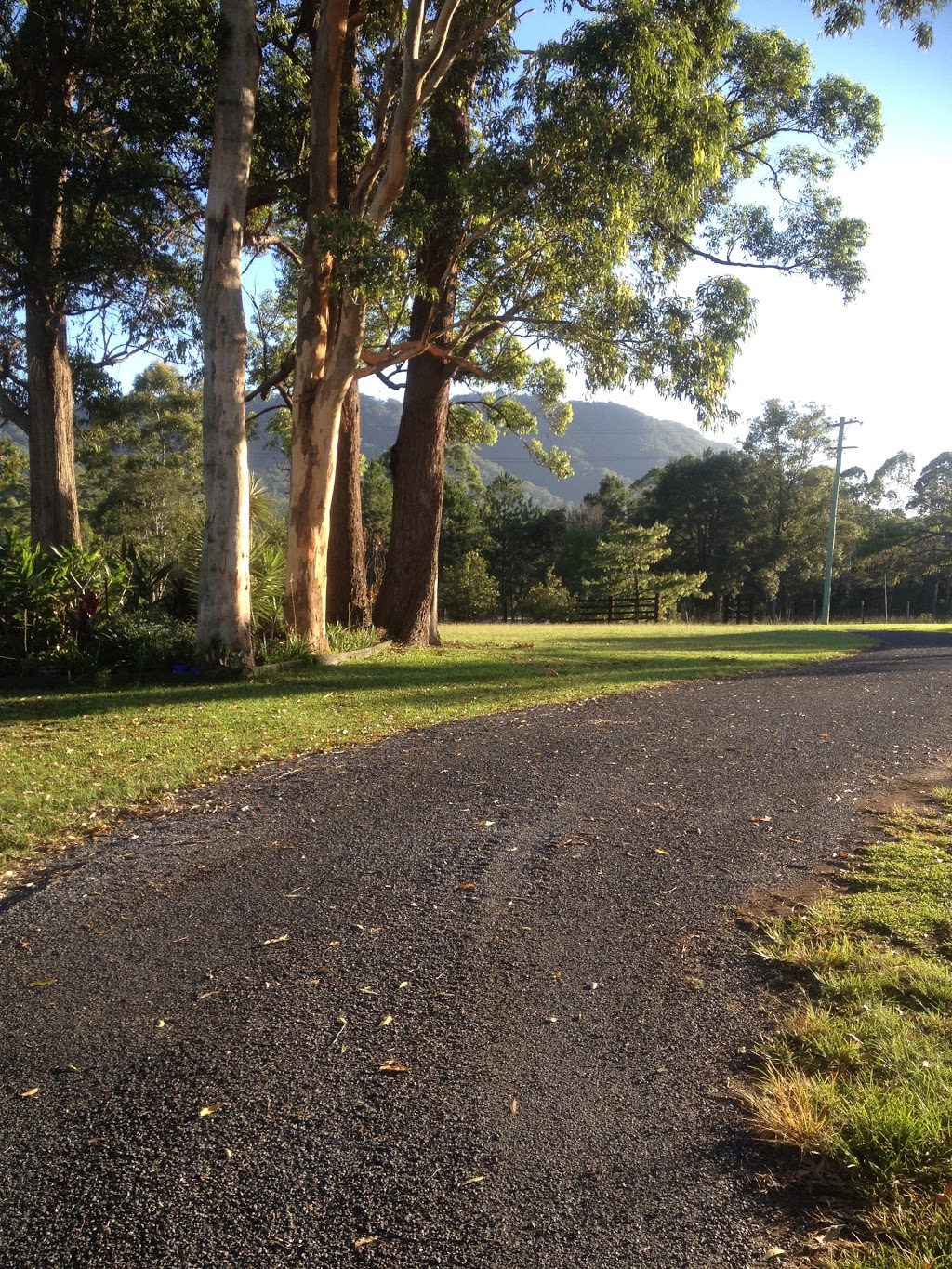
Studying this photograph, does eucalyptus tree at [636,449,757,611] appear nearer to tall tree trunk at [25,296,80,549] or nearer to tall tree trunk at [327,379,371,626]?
tall tree trunk at [327,379,371,626]

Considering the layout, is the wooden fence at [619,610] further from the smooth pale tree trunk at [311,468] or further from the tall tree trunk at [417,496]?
the smooth pale tree trunk at [311,468]

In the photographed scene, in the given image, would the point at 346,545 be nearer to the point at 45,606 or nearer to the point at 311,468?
the point at 311,468

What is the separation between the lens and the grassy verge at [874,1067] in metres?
2.26

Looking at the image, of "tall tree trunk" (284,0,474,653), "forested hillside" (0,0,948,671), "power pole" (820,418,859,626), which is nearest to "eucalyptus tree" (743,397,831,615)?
"power pole" (820,418,859,626)

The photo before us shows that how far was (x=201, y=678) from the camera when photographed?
425 inches

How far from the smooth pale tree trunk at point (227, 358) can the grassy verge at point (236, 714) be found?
1.04 meters

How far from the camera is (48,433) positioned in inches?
650

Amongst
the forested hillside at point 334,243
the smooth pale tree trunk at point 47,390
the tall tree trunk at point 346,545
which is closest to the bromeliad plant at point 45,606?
the forested hillside at point 334,243

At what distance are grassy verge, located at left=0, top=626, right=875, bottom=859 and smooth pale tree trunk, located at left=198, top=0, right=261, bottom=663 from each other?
1.04 m

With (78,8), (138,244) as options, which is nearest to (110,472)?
(138,244)

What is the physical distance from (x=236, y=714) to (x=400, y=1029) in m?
6.04

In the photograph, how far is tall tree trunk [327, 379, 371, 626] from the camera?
52.4 feet

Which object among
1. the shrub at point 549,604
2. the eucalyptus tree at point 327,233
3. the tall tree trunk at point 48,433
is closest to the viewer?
the eucalyptus tree at point 327,233

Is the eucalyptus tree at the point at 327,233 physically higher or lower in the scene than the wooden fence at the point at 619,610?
higher
